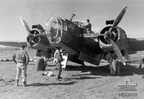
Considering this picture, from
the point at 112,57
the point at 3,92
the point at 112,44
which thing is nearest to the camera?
the point at 3,92

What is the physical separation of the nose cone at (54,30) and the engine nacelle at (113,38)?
2.30m

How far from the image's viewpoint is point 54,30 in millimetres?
10430

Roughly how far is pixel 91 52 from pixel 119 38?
100 inches

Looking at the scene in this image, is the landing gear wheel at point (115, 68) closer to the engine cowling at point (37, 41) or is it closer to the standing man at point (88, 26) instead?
the standing man at point (88, 26)

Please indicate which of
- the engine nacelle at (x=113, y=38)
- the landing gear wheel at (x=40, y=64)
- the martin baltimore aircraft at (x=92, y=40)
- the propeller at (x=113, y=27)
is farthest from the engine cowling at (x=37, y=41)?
the propeller at (x=113, y=27)

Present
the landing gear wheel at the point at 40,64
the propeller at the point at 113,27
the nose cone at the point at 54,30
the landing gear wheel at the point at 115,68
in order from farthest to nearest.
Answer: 1. the landing gear wheel at the point at 40,64
2. the landing gear wheel at the point at 115,68
3. the nose cone at the point at 54,30
4. the propeller at the point at 113,27

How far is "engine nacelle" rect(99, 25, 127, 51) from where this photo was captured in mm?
10176

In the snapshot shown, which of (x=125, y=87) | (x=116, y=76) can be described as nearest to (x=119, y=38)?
(x=116, y=76)

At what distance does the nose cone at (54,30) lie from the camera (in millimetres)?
10176

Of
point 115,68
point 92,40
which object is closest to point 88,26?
point 92,40

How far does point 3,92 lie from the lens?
6.60 metres

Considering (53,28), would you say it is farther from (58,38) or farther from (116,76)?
(116,76)

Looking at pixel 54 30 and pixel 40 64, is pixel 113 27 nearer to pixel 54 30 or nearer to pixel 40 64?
pixel 54 30

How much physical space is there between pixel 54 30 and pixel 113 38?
10.6 ft
